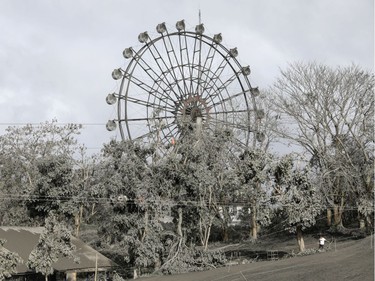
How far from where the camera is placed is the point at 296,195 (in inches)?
1419

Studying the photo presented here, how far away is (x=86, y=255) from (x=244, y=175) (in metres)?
12.6

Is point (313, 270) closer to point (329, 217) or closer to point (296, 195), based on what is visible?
point (296, 195)

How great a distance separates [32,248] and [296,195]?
17841 millimetres

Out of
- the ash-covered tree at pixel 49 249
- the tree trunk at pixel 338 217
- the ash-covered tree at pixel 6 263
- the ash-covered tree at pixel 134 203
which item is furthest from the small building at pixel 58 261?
the tree trunk at pixel 338 217

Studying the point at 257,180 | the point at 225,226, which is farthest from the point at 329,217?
the point at 257,180

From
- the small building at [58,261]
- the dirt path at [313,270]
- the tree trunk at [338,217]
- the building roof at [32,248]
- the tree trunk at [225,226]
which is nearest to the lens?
the dirt path at [313,270]

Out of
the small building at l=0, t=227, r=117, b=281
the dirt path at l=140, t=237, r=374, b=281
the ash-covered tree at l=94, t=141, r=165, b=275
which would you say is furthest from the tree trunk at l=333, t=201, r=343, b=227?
the small building at l=0, t=227, r=117, b=281

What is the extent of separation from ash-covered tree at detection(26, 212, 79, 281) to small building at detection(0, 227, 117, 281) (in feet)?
5.74

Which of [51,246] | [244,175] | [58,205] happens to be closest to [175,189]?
[244,175]

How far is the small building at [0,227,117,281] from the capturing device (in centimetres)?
2786

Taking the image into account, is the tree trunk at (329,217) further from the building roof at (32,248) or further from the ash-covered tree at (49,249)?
the ash-covered tree at (49,249)

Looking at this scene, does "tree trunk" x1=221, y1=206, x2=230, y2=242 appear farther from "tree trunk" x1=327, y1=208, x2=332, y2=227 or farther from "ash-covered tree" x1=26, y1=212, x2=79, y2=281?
"ash-covered tree" x1=26, y1=212, x2=79, y2=281

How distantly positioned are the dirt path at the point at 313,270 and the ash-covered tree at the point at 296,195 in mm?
5797

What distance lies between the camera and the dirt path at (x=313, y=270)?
2253 cm
